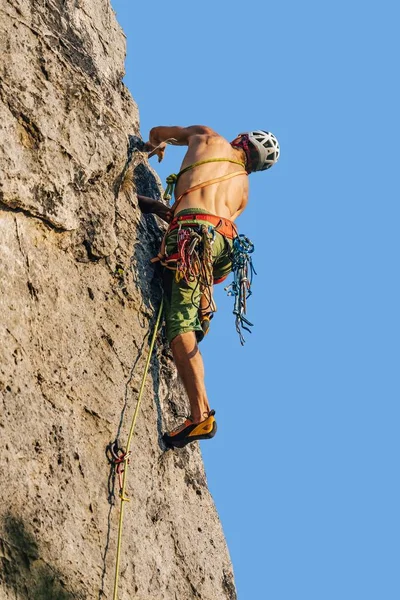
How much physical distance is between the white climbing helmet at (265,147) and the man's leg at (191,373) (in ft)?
5.63

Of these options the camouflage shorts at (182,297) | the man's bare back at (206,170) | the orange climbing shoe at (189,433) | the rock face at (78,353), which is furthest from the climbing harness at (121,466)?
the man's bare back at (206,170)

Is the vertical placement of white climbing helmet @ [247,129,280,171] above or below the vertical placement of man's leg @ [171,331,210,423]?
above

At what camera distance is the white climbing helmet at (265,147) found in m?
8.71

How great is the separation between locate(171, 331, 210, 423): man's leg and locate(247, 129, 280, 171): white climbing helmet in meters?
1.72

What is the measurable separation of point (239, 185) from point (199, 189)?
0.40 meters

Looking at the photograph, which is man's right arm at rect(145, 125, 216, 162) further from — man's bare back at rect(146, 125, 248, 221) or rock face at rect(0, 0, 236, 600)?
rock face at rect(0, 0, 236, 600)

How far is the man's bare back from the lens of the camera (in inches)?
321

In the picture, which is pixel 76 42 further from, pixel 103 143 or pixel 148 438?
pixel 148 438

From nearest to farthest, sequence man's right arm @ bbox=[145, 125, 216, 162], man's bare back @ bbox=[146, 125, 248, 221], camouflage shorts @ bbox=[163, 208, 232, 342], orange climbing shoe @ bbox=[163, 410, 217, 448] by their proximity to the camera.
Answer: orange climbing shoe @ bbox=[163, 410, 217, 448]
camouflage shorts @ bbox=[163, 208, 232, 342]
man's bare back @ bbox=[146, 125, 248, 221]
man's right arm @ bbox=[145, 125, 216, 162]

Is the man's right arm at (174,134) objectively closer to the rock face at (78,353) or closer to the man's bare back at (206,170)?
the man's bare back at (206,170)

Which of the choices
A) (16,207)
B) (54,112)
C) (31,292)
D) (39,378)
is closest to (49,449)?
(39,378)

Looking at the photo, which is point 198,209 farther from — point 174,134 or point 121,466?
point 121,466

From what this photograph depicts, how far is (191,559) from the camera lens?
742 cm

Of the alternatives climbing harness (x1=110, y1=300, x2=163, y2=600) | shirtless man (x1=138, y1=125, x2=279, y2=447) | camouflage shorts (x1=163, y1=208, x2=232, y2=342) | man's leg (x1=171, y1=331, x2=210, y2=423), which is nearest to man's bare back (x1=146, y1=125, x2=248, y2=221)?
shirtless man (x1=138, y1=125, x2=279, y2=447)
